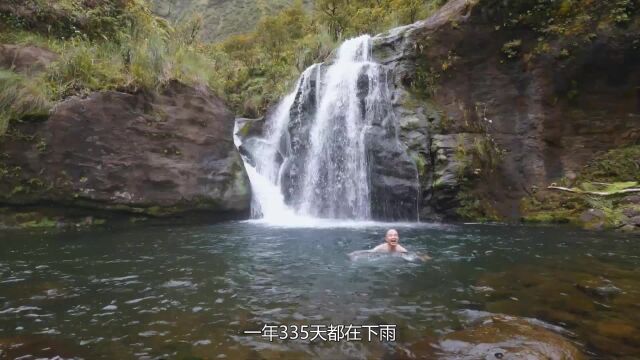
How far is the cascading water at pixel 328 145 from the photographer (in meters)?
14.2

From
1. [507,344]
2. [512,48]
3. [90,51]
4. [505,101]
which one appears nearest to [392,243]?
[507,344]

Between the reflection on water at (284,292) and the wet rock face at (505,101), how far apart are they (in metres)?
3.84

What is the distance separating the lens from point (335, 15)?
2566 centimetres

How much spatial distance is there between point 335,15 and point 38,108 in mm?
18372

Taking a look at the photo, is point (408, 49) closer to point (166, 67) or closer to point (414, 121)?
point (414, 121)

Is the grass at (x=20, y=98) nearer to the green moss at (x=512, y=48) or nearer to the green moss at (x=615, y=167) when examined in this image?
the green moss at (x=512, y=48)

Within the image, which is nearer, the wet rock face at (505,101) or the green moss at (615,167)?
the green moss at (615,167)

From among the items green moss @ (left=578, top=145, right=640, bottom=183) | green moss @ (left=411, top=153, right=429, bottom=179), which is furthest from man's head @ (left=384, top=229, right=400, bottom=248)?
green moss @ (left=578, top=145, right=640, bottom=183)

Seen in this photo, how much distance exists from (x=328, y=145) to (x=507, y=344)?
37.9 ft

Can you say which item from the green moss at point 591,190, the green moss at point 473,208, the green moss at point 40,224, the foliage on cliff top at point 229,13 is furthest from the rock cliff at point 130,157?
the foliage on cliff top at point 229,13

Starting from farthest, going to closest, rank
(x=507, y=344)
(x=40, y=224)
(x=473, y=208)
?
(x=473, y=208) < (x=40, y=224) < (x=507, y=344)

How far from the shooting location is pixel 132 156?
12.2 m

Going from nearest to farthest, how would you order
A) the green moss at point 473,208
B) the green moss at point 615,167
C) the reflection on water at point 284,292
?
the reflection on water at point 284,292, the green moss at point 615,167, the green moss at point 473,208

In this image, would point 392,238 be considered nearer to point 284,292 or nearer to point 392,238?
point 392,238
